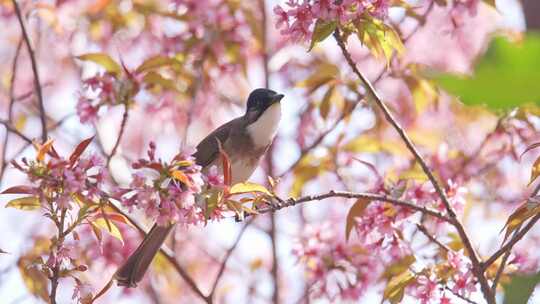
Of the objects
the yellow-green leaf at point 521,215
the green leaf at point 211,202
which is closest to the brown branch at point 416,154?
the yellow-green leaf at point 521,215

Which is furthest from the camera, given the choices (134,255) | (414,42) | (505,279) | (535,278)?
(414,42)

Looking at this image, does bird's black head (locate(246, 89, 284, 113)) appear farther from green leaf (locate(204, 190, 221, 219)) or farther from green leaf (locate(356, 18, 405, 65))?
green leaf (locate(204, 190, 221, 219))

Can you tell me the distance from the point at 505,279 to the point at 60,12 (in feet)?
10.9

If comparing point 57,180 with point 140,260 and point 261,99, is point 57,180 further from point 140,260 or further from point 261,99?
point 261,99

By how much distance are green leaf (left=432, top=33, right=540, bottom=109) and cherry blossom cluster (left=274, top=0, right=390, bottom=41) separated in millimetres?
1553

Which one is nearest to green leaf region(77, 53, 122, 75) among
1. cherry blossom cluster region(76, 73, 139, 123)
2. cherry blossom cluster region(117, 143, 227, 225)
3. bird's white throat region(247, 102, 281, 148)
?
cherry blossom cluster region(76, 73, 139, 123)

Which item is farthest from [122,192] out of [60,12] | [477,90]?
[60,12]

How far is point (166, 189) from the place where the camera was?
238 cm

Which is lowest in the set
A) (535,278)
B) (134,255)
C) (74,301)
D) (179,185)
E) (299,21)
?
(535,278)

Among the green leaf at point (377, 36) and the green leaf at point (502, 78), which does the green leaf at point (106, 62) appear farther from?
the green leaf at point (502, 78)

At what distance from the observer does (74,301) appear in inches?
105

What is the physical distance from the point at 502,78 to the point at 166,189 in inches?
61.5

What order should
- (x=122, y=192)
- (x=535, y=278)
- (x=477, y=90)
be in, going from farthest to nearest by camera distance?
1. (x=122, y=192)
2. (x=535, y=278)
3. (x=477, y=90)

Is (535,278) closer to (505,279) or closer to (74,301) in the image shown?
(74,301)
